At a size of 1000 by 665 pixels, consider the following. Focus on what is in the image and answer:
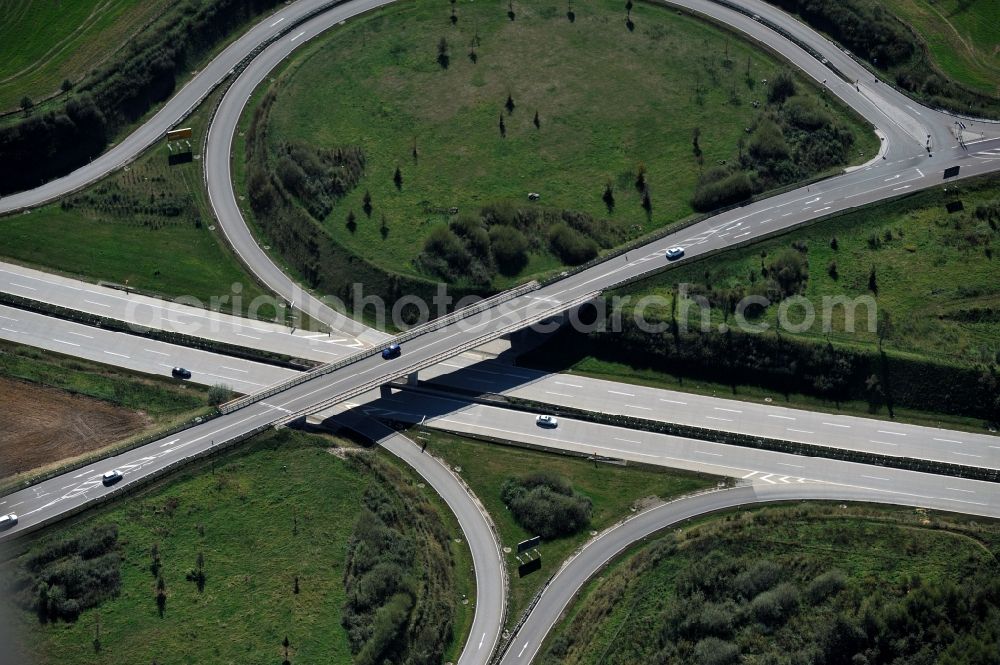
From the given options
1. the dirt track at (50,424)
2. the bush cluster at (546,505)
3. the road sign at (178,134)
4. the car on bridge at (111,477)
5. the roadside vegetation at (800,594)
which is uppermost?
the road sign at (178,134)

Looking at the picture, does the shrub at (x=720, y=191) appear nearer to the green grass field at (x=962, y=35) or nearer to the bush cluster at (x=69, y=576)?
the green grass field at (x=962, y=35)

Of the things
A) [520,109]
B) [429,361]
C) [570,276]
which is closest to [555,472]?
[429,361]

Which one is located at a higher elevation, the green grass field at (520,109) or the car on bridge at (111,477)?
the green grass field at (520,109)

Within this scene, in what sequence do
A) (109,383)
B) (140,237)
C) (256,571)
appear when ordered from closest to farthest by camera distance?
(256,571) → (109,383) → (140,237)

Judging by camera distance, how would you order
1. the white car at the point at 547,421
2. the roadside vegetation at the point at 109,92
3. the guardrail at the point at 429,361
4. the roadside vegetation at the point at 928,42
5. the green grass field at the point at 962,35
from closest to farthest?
1. the guardrail at the point at 429,361
2. the white car at the point at 547,421
3. the roadside vegetation at the point at 109,92
4. the roadside vegetation at the point at 928,42
5. the green grass field at the point at 962,35

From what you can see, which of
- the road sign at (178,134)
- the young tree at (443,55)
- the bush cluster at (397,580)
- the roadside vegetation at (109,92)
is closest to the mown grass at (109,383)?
the bush cluster at (397,580)

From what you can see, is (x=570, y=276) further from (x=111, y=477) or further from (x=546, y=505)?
(x=111, y=477)

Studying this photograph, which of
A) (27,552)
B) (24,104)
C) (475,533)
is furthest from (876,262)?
(24,104)
